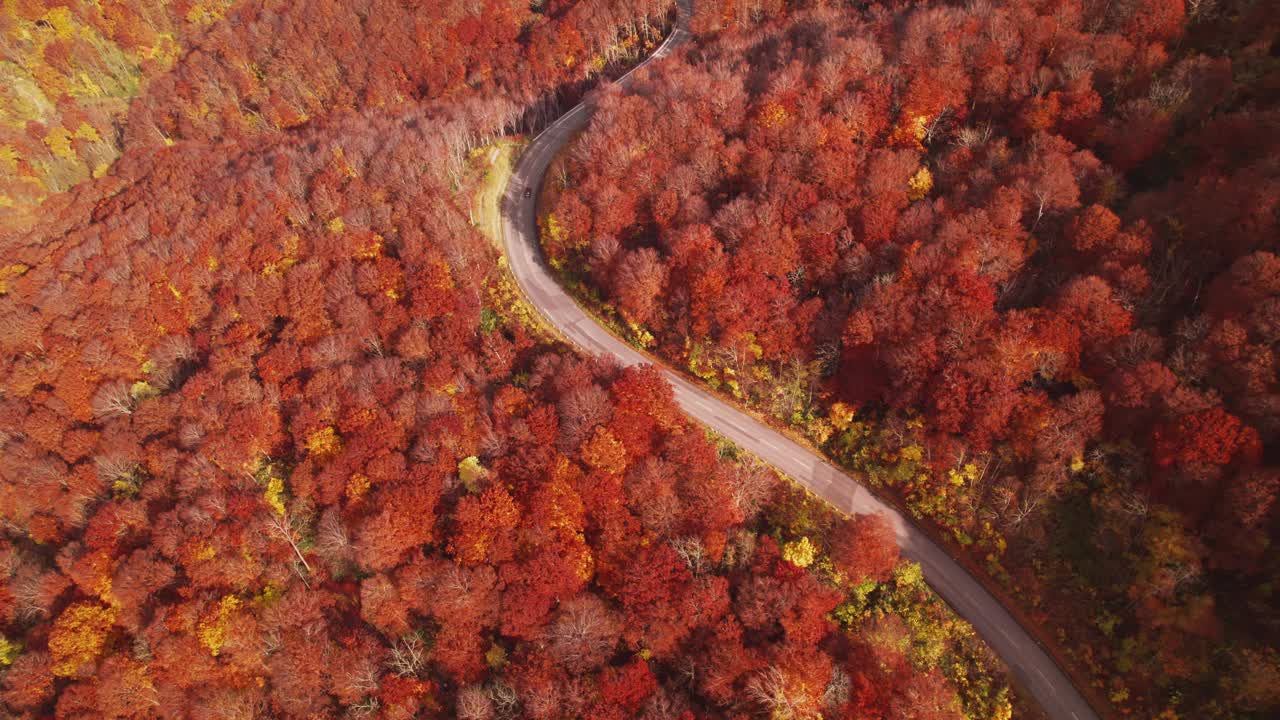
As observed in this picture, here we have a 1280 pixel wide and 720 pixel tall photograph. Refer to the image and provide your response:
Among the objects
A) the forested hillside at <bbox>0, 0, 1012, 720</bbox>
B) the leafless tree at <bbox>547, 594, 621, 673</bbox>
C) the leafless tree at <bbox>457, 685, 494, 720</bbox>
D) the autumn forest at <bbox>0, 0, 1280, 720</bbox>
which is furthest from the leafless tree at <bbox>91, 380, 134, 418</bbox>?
the leafless tree at <bbox>547, 594, 621, 673</bbox>

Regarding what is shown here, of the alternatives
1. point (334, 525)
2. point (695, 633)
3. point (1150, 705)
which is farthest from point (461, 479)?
point (1150, 705)

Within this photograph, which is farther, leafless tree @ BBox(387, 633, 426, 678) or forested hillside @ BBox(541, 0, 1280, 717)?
leafless tree @ BBox(387, 633, 426, 678)

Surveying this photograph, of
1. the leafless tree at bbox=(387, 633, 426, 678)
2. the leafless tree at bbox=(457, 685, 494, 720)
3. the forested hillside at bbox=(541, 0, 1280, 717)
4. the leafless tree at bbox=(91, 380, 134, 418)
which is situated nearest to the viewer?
the forested hillside at bbox=(541, 0, 1280, 717)

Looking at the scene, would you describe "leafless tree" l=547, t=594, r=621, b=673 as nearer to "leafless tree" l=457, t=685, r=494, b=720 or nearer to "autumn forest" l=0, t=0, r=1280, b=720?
"autumn forest" l=0, t=0, r=1280, b=720

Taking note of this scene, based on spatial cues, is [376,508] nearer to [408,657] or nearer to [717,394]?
[408,657]

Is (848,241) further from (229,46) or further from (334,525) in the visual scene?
(229,46)

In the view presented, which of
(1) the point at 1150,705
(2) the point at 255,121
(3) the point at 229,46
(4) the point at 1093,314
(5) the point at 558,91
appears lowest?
(1) the point at 1150,705
